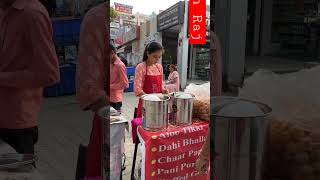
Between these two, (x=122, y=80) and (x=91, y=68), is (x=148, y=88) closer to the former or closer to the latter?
(x=122, y=80)

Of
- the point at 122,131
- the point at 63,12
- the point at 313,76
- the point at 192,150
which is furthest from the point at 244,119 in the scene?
the point at 192,150

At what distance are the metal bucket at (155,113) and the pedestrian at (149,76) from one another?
0.02m

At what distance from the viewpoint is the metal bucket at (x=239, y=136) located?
0.77 metres

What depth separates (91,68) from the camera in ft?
2.79

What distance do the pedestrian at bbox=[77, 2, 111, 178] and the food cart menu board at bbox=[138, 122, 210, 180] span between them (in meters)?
0.25

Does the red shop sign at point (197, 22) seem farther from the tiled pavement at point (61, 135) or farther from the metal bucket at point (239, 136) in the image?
the tiled pavement at point (61, 135)

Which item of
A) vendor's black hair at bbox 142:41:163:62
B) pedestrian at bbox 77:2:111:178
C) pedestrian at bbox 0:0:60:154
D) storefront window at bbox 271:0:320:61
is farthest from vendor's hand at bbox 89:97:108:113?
storefront window at bbox 271:0:320:61

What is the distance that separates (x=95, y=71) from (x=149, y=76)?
0.64 ft

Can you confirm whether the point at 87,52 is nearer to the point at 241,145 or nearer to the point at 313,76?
the point at 241,145

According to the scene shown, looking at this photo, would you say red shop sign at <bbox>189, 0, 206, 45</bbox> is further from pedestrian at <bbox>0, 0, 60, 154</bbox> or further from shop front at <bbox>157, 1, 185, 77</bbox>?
pedestrian at <bbox>0, 0, 60, 154</bbox>

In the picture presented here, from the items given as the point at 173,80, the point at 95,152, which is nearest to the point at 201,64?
the point at 173,80

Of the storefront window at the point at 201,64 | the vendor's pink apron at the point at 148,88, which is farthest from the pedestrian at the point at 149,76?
the storefront window at the point at 201,64

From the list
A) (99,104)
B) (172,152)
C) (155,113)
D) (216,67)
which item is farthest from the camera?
(172,152)

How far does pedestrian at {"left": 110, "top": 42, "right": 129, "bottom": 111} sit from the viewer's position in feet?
2.91
